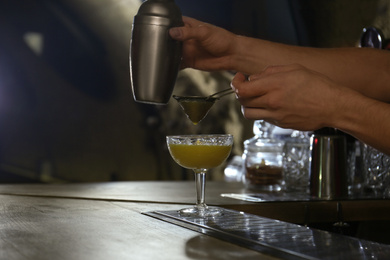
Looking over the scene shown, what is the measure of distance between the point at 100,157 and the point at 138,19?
2337mm

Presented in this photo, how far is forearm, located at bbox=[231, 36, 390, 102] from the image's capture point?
6.32 feet

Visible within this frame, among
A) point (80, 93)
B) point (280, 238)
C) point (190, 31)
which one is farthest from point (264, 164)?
point (80, 93)

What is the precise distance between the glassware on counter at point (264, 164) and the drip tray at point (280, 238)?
34.3 inches

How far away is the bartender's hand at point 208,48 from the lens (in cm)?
178

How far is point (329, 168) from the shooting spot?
1926mm

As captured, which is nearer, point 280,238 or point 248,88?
point 280,238

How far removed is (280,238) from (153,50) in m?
0.58

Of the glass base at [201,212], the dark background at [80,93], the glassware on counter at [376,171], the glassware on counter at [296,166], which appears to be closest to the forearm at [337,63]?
the glassware on counter at [376,171]

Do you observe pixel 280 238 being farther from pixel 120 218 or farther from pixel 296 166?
pixel 296 166

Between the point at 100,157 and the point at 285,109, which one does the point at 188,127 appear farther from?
the point at 285,109

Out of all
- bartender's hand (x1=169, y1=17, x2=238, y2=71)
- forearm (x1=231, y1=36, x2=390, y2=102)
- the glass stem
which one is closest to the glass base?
the glass stem

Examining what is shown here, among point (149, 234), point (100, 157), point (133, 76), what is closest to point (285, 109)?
point (133, 76)

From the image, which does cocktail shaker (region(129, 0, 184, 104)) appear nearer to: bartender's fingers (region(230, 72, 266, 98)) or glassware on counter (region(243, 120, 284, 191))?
bartender's fingers (region(230, 72, 266, 98))

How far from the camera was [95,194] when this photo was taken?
1.89 meters
